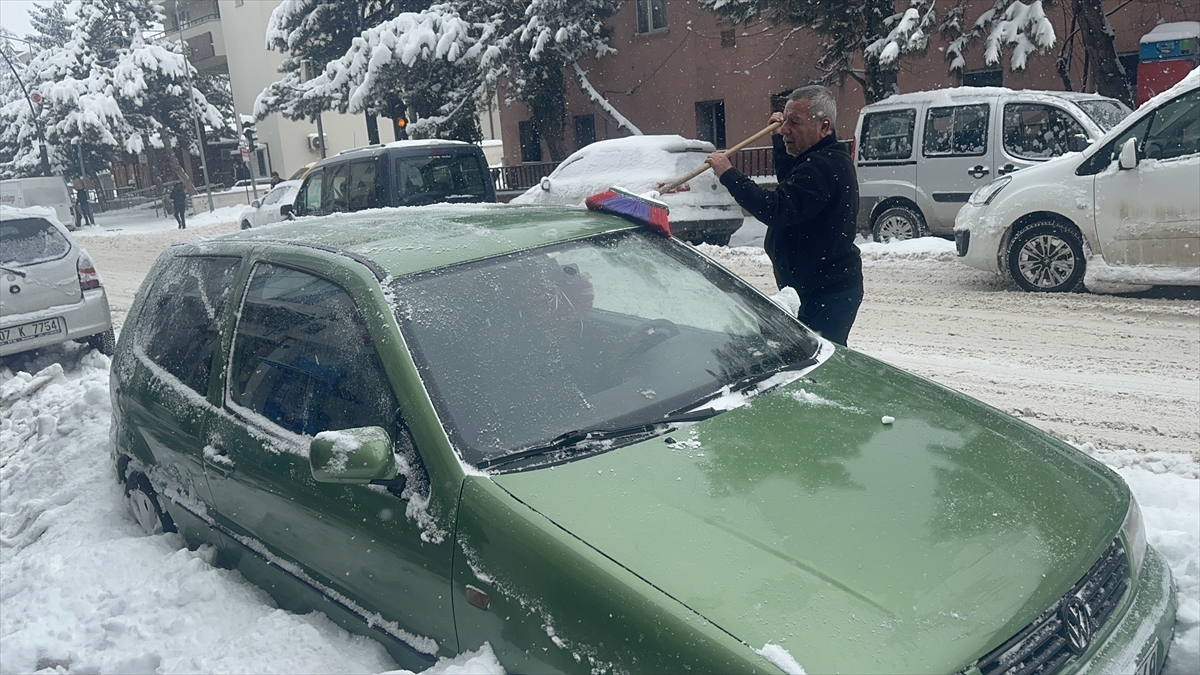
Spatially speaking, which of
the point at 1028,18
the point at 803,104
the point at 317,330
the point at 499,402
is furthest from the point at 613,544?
the point at 1028,18

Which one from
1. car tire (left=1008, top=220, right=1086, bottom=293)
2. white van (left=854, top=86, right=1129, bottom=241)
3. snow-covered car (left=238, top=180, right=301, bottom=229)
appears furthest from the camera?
snow-covered car (left=238, top=180, right=301, bottom=229)

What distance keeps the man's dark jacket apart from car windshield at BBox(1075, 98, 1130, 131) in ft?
27.3

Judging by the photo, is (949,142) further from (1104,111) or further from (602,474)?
(602,474)

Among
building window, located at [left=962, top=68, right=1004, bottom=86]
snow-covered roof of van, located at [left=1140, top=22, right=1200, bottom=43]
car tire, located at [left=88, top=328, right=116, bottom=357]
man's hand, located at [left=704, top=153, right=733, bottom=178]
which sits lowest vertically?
car tire, located at [left=88, top=328, right=116, bottom=357]

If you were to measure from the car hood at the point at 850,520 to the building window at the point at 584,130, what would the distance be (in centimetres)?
2392

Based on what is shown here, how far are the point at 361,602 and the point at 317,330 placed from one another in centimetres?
88

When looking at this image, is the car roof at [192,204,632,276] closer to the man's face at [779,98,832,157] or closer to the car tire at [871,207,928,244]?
the man's face at [779,98,832,157]

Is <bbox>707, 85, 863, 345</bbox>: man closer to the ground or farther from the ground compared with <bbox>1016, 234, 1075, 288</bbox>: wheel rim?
farther from the ground

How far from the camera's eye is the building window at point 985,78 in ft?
59.3

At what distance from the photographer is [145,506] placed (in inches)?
157

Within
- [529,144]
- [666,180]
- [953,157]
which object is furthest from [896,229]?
[529,144]

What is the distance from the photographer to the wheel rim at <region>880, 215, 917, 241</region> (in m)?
12.5

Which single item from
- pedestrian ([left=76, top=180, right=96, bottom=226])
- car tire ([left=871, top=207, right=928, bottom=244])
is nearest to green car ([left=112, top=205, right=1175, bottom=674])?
car tire ([left=871, top=207, right=928, bottom=244])

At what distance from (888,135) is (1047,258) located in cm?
442
